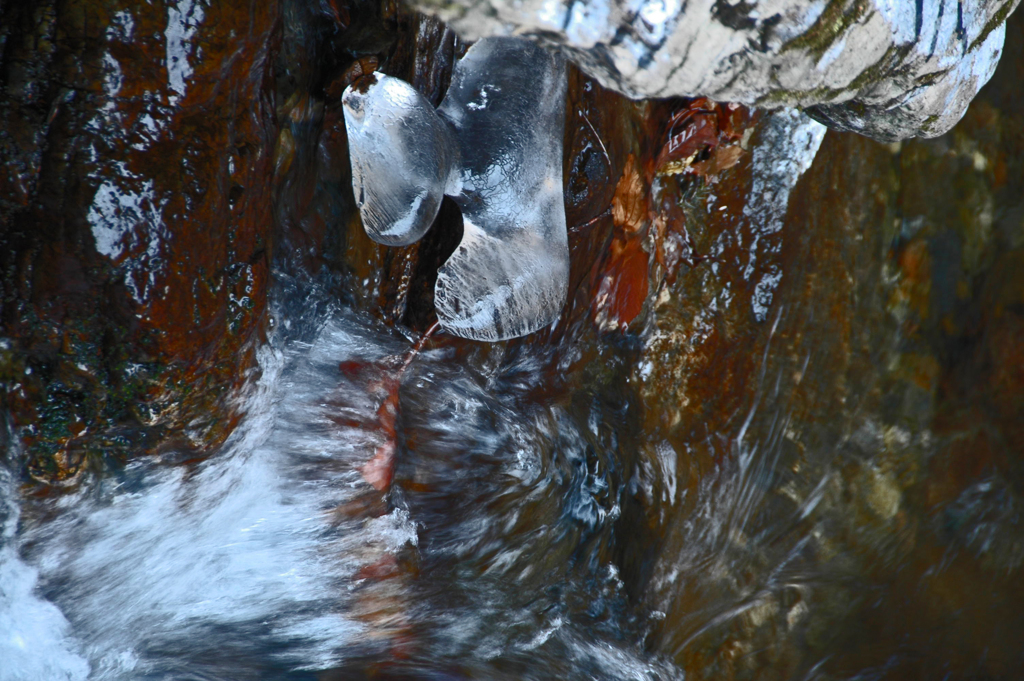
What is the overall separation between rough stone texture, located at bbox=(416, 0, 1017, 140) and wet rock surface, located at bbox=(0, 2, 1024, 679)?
3.59 ft

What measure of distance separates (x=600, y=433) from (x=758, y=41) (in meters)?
2.08

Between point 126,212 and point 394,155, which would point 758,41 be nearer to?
point 394,155

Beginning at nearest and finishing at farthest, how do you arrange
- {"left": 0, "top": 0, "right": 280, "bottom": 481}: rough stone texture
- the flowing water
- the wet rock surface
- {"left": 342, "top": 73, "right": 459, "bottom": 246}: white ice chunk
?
{"left": 0, "top": 0, "right": 280, "bottom": 481}: rough stone texture, {"left": 342, "top": 73, "right": 459, "bottom": 246}: white ice chunk, the wet rock surface, the flowing water

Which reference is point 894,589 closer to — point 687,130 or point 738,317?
point 738,317

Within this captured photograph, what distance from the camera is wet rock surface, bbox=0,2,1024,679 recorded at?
2.32m

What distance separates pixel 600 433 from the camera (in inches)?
122

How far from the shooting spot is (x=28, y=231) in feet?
5.83

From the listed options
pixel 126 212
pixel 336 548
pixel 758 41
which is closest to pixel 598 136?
pixel 758 41

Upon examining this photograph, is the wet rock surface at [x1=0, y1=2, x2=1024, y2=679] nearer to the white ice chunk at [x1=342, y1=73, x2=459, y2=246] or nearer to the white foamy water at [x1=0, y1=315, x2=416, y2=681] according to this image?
the white foamy water at [x1=0, y1=315, x2=416, y2=681]

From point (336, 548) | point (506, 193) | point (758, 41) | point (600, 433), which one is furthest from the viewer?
point (600, 433)

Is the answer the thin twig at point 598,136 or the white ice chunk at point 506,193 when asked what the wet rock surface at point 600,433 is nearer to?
the thin twig at point 598,136

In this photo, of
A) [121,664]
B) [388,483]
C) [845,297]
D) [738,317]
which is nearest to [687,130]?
[738,317]

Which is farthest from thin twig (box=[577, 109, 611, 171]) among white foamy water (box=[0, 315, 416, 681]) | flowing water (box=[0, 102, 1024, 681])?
white foamy water (box=[0, 315, 416, 681])

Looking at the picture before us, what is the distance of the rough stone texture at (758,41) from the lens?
1.28 meters
